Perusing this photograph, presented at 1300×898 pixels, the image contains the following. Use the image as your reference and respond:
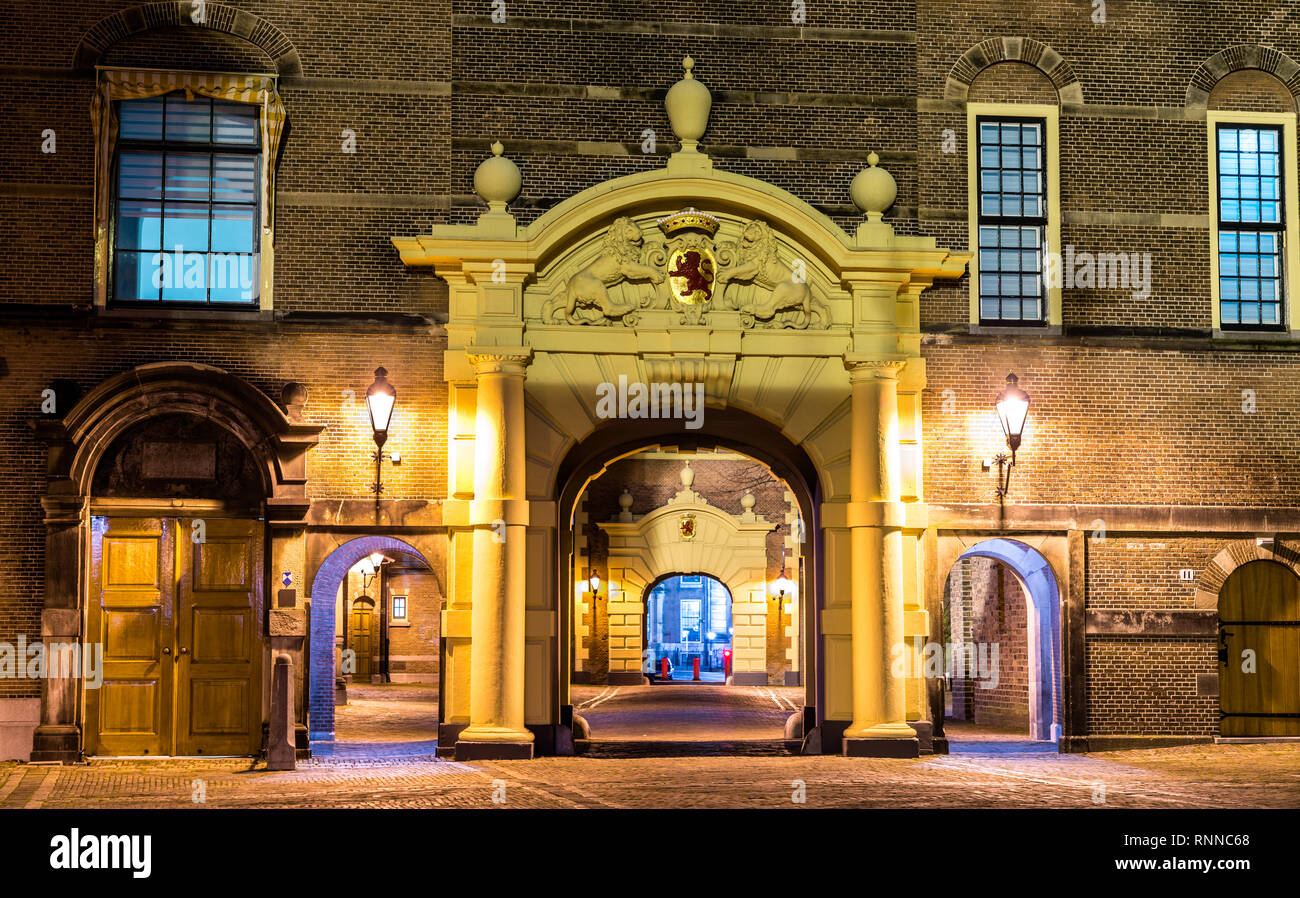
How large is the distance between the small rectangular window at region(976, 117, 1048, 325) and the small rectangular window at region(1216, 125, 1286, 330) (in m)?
2.52

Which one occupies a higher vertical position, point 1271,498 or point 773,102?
point 773,102

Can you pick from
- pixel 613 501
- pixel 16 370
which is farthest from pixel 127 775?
pixel 613 501

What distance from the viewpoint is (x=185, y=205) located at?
61.7 ft

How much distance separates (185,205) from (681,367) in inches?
259

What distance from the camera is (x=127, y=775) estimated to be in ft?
54.0

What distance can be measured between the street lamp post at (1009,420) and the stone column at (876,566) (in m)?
1.51

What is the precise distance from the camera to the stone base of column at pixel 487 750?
687 inches

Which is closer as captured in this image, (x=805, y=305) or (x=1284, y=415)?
(x=805, y=305)

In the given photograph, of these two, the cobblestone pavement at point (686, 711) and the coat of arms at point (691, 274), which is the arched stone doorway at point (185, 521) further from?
the cobblestone pavement at point (686, 711)

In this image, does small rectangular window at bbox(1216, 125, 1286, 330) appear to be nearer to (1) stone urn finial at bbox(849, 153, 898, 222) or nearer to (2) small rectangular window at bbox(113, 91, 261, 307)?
(1) stone urn finial at bbox(849, 153, 898, 222)

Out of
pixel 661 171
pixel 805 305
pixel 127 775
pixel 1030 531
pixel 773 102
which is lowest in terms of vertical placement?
pixel 127 775

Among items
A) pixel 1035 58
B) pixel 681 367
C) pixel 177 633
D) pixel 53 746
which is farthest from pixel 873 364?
pixel 53 746

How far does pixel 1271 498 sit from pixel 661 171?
909 cm
